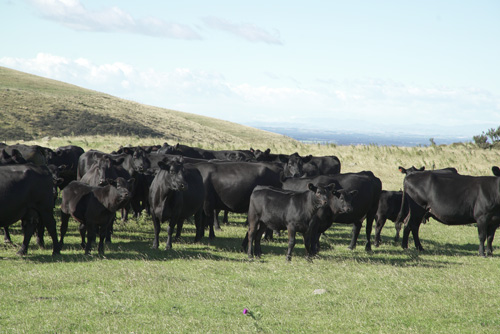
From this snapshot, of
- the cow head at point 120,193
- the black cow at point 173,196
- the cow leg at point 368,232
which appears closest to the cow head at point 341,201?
the cow leg at point 368,232

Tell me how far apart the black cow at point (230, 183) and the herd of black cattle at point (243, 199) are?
3 cm

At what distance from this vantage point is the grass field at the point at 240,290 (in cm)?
784

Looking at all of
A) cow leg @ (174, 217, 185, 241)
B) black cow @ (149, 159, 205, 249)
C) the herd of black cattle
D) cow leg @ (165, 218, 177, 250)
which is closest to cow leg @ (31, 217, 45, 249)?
the herd of black cattle

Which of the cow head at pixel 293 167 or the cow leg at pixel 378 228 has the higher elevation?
the cow head at pixel 293 167

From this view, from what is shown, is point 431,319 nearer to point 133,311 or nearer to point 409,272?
point 409,272

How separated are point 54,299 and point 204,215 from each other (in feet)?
→ 22.8

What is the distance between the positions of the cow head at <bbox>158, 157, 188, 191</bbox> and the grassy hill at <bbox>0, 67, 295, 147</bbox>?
40.1m

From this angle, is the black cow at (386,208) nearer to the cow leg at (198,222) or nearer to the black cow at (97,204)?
the cow leg at (198,222)

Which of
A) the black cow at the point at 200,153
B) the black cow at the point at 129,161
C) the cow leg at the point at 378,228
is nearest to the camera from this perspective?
the cow leg at the point at 378,228

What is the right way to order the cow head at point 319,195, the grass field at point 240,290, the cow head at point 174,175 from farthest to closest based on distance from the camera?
the cow head at point 174,175 < the cow head at point 319,195 < the grass field at point 240,290

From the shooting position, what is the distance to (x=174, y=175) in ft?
43.4

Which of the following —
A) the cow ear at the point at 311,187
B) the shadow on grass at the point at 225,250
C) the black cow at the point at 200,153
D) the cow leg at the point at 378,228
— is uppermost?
the cow ear at the point at 311,187

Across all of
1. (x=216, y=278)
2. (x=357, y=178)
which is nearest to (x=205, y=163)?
(x=357, y=178)

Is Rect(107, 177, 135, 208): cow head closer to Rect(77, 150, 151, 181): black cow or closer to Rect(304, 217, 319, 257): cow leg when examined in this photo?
Rect(304, 217, 319, 257): cow leg
